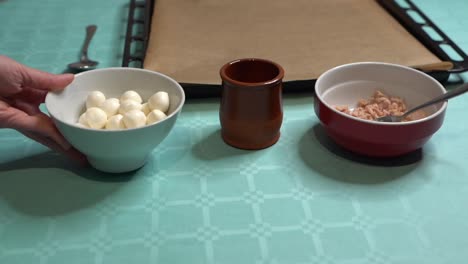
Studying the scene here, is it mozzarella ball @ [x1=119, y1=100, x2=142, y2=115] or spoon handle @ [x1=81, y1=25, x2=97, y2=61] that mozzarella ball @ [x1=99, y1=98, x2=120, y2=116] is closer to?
mozzarella ball @ [x1=119, y1=100, x2=142, y2=115]

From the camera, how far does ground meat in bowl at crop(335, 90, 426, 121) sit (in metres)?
0.65

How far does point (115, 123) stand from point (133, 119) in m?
0.03

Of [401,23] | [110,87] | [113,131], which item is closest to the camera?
[113,131]

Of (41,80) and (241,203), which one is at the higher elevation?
(41,80)

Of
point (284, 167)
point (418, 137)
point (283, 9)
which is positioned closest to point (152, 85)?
point (284, 167)

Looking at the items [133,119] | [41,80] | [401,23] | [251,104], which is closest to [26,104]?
[41,80]

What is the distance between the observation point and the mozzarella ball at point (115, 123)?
56 centimetres

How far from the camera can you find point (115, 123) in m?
0.56

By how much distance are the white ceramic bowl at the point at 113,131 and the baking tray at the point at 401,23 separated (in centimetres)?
12

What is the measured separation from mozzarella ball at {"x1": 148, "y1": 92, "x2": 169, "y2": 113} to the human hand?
10cm

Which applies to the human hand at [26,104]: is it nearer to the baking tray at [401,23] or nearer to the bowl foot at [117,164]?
the bowl foot at [117,164]

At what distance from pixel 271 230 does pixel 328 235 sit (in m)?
0.06

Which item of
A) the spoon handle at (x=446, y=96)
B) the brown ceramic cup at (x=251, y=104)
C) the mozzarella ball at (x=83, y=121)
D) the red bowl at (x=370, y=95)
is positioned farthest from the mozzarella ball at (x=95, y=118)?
the spoon handle at (x=446, y=96)

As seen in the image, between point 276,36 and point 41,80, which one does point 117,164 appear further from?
point 276,36
